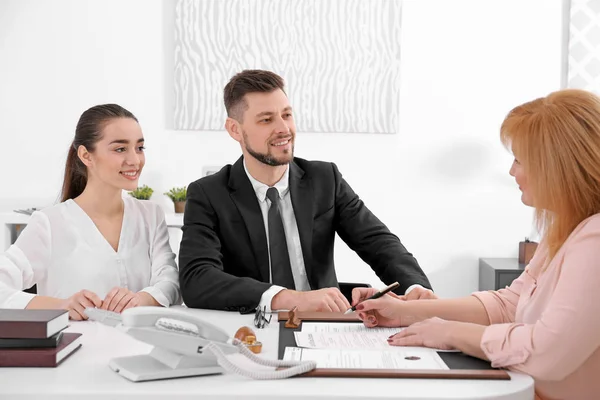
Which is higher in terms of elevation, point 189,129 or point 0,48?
point 0,48

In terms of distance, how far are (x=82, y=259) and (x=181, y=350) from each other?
100 centimetres

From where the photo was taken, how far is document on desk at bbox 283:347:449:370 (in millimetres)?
1336

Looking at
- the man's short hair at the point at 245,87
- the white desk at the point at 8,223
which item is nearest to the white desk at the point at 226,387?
the man's short hair at the point at 245,87

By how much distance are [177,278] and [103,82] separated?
2705mm

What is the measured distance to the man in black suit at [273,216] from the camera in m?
2.29

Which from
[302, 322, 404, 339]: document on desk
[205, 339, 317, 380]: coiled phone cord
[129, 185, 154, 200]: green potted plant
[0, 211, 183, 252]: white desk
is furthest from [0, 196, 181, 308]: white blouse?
[129, 185, 154, 200]: green potted plant

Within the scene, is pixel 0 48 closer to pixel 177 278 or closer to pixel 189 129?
pixel 189 129

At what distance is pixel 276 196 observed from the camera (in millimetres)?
2438

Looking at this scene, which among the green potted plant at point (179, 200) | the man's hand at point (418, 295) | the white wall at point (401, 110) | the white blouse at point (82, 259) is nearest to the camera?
the man's hand at point (418, 295)

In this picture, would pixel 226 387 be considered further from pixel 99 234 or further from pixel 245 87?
pixel 245 87

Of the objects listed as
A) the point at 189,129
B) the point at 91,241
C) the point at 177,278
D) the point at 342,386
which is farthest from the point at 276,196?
the point at 189,129

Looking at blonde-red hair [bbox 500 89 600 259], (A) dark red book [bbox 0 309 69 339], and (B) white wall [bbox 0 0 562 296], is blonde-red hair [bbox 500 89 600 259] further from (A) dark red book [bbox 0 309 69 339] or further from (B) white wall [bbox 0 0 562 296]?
(B) white wall [bbox 0 0 562 296]

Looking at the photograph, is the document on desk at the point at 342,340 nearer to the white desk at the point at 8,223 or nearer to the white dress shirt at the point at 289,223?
the white dress shirt at the point at 289,223

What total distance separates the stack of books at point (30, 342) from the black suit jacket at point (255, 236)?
0.65m
